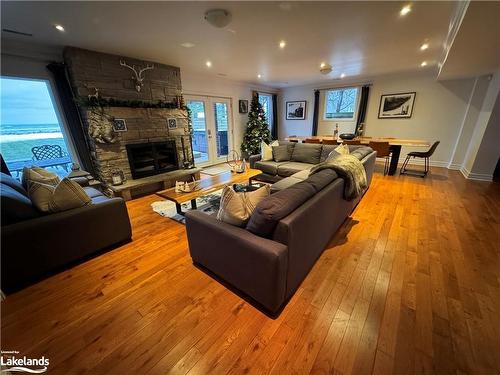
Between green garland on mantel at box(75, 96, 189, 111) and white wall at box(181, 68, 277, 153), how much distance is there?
39.4 inches

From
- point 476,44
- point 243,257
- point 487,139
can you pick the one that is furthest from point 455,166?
point 243,257

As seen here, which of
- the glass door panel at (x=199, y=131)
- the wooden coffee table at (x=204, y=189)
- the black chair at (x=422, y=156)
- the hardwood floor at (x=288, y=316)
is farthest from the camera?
the glass door panel at (x=199, y=131)

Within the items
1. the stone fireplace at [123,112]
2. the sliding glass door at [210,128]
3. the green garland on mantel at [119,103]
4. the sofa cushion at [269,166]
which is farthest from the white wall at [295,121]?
the green garland on mantel at [119,103]

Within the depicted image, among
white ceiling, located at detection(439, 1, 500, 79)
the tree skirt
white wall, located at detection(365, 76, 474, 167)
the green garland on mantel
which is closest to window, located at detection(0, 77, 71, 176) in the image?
the green garland on mantel

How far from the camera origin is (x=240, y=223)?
1.51 meters

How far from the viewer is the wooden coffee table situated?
2.56 m

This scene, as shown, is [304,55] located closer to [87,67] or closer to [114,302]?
[87,67]

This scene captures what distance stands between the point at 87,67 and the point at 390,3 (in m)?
4.12

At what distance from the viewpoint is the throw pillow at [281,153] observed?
4328 millimetres

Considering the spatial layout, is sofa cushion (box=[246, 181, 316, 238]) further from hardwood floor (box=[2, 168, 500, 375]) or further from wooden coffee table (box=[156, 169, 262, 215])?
wooden coffee table (box=[156, 169, 262, 215])

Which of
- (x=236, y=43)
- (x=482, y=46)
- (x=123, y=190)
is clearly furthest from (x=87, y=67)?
(x=482, y=46)

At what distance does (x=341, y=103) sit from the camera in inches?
257

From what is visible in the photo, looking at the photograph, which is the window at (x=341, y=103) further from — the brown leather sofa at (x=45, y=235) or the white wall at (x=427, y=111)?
the brown leather sofa at (x=45, y=235)

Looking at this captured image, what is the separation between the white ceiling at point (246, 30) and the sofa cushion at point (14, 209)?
1820 mm
